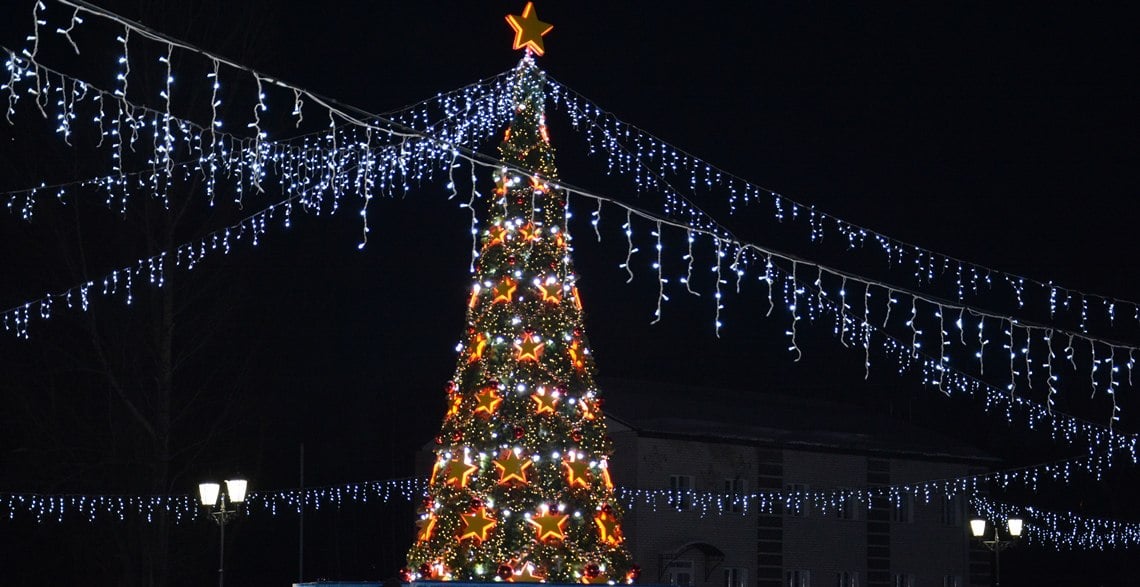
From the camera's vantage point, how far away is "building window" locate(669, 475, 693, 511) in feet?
109

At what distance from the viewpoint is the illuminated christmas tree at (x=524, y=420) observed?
57.2ft

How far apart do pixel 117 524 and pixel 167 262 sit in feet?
23.2

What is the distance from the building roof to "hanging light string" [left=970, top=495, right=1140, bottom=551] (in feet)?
5.64

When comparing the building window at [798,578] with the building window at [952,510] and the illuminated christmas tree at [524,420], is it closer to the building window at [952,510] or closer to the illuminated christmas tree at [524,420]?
the building window at [952,510]

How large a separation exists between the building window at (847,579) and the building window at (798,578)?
110cm

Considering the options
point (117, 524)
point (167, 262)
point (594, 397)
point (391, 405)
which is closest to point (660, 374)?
point (391, 405)

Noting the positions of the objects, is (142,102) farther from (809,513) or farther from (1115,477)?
(1115,477)

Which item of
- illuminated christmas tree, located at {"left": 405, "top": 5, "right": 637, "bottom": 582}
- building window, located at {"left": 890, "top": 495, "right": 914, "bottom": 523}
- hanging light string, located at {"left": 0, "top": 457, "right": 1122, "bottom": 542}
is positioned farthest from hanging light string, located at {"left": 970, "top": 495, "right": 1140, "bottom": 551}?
illuminated christmas tree, located at {"left": 405, "top": 5, "right": 637, "bottom": 582}

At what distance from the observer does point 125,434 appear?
81.5 ft

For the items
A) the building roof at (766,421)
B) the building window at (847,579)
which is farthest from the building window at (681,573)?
the building window at (847,579)

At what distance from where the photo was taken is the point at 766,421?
3725 centimetres

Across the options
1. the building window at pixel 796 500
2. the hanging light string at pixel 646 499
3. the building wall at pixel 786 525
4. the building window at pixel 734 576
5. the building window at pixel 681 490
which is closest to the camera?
the hanging light string at pixel 646 499

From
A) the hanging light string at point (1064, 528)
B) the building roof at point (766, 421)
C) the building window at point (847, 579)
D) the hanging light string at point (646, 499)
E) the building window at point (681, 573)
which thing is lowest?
the building window at point (847, 579)

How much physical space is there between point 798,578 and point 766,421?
13.3 feet
